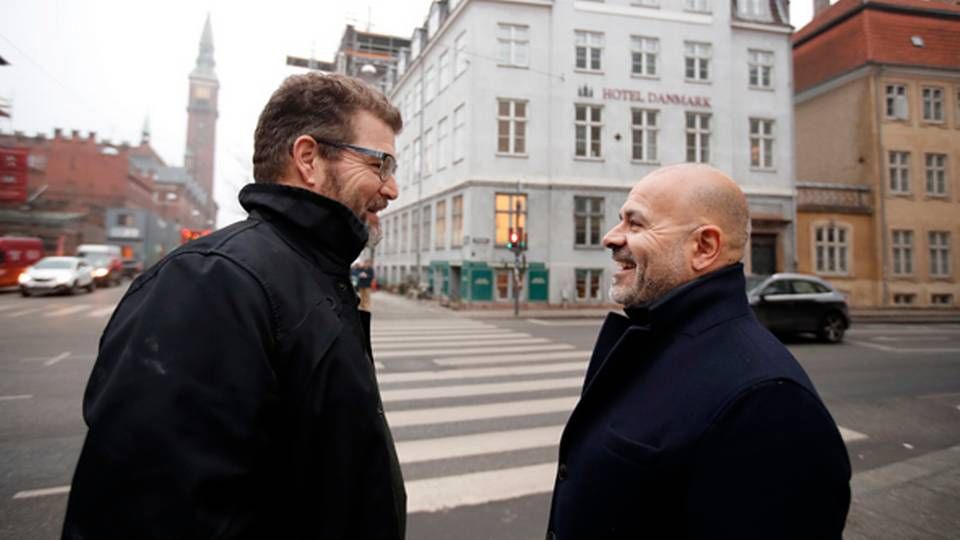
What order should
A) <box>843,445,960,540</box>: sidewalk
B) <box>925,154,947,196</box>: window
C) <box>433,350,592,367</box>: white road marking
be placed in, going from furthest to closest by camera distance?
<box>925,154,947,196</box>: window → <box>433,350,592,367</box>: white road marking → <box>843,445,960,540</box>: sidewalk

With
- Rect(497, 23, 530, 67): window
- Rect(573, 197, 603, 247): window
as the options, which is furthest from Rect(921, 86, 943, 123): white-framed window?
Rect(497, 23, 530, 67): window

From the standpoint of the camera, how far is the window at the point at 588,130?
23.6 meters

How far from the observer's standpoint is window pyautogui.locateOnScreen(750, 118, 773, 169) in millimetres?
25312

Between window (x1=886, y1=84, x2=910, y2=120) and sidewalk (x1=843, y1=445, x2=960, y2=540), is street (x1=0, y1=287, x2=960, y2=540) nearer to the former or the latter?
sidewalk (x1=843, y1=445, x2=960, y2=540)

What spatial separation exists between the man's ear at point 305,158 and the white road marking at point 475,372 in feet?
20.5

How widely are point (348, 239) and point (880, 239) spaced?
103ft

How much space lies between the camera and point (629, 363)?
163cm

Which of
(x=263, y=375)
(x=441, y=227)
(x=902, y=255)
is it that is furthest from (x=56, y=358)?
(x=902, y=255)

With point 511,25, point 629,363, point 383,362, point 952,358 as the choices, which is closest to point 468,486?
point 629,363

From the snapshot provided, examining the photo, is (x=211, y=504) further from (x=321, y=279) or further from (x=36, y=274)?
(x=36, y=274)

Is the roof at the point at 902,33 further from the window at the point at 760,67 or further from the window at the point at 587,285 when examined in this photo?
the window at the point at 587,285

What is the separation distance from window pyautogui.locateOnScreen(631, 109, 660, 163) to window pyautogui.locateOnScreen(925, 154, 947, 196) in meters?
15.0

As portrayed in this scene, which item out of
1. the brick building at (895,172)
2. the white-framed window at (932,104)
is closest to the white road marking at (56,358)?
the brick building at (895,172)

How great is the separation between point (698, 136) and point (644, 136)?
2735mm
